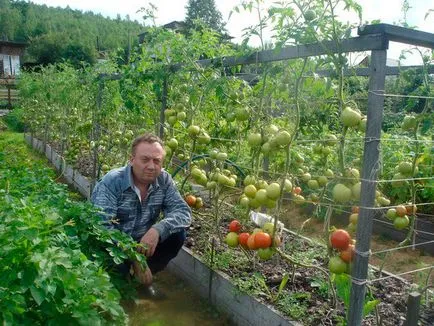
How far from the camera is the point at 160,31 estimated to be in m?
4.35

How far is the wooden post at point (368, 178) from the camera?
210cm

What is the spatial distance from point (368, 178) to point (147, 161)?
1645 mm

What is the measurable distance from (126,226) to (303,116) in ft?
4.77

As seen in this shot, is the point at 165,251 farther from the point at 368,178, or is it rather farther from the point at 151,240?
the point at 368,178

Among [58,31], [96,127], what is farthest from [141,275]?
[58,31]

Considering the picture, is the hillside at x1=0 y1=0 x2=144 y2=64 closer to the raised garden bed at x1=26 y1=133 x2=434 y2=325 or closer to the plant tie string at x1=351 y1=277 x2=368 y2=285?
the raised garden bed at x1=26 y1=133 x2=434 y2=325

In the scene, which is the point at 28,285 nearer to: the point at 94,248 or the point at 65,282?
the point at 65,282

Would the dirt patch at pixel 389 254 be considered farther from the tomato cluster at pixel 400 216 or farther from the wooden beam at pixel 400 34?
the wooden beam at pixel 400 34

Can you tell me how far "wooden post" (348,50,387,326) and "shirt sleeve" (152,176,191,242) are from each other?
1.47 metres

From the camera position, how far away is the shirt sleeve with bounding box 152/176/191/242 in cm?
334

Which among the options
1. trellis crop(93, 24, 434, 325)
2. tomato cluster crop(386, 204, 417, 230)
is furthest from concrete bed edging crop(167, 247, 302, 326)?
tomato cluster crop(386, 204, 417, 230)

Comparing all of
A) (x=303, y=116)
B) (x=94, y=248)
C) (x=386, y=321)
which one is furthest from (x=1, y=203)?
(x=386, y=321)

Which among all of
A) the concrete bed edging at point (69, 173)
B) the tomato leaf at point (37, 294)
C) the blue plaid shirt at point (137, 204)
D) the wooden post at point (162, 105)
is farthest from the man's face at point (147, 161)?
the concrete bed edging at point (69, 173)

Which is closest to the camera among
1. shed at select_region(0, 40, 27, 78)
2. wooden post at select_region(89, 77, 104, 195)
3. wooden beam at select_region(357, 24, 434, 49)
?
wooden beam at select_region(357, 24, 434, 49)
